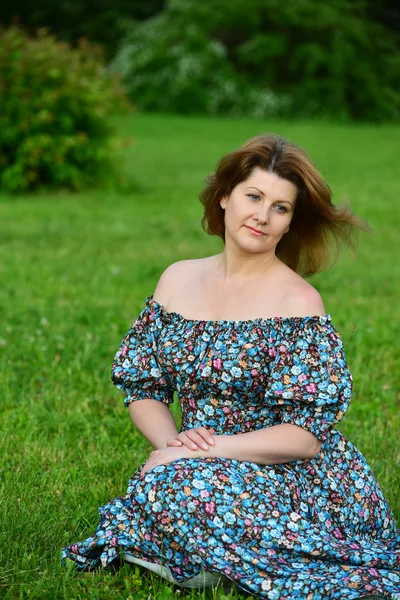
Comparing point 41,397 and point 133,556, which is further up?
point 133,556

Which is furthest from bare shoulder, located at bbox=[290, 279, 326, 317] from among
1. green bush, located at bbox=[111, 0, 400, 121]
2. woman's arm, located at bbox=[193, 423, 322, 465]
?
green bush, located at bbox=[111, 0, 400, 121]

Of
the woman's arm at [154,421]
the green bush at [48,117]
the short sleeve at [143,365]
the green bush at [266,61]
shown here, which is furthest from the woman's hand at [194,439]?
the green bush at [266,61]

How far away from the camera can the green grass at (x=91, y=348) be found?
3.20 metres

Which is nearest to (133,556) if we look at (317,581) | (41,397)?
(317,581)

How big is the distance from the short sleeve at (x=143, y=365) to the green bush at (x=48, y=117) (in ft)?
27.5

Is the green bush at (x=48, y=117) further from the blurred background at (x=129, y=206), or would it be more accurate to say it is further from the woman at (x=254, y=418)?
the woman at (x=254, y=418)

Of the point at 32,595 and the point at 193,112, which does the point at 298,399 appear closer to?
the point at 32,595

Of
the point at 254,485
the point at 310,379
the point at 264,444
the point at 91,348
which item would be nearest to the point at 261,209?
the point at 310,379

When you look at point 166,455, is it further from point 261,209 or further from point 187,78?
point 187,78

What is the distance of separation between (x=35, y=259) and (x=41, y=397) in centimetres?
347

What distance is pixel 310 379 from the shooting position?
294 cm

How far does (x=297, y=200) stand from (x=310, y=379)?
631 mm

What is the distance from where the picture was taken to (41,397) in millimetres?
4719

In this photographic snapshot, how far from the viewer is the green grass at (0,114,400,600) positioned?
126 inches
